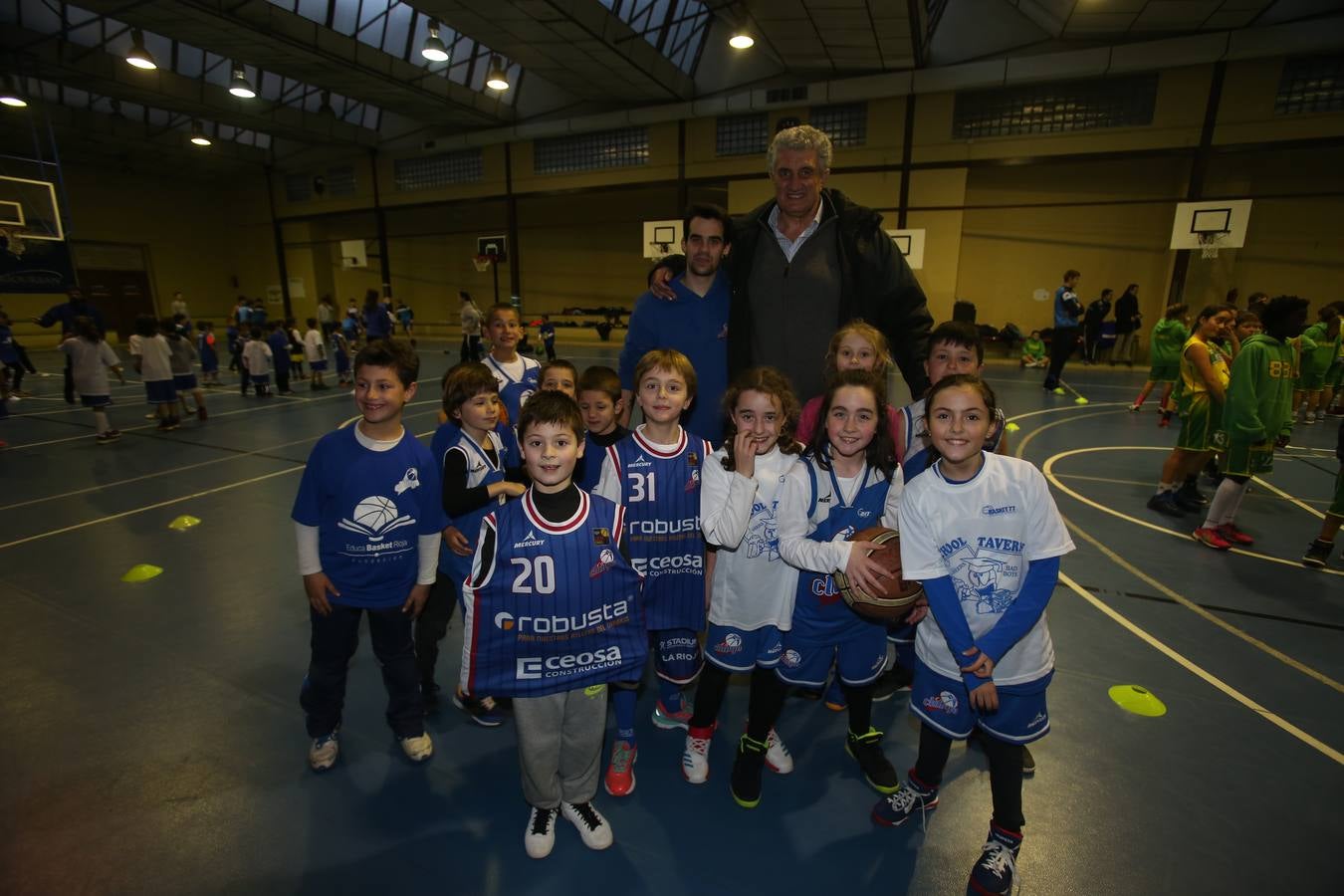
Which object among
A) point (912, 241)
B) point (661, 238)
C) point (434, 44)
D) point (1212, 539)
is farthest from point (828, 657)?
point (661, 238)

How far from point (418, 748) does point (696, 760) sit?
4.02 feet

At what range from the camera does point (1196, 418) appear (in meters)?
5.38

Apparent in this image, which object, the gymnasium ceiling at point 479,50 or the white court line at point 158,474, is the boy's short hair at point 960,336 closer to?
the white court line at point 158,474

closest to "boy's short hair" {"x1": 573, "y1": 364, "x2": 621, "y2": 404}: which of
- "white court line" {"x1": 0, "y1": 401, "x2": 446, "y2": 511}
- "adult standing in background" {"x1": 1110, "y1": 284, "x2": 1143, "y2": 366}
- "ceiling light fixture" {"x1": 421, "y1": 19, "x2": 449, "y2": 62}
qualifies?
"white court line" {"x1": 0, "y1": 401, "x2": 446, "y2": 511}

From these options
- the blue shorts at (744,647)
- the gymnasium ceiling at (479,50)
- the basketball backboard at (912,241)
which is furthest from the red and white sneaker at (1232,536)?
the basketball backboard at (912,241)

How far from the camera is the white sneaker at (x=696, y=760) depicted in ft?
8.29

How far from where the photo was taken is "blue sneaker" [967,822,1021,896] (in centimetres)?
200

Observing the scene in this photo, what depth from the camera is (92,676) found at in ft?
10.4

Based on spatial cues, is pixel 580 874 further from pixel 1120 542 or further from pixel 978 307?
pixel 978 307

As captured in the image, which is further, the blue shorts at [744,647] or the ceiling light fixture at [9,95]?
the ceiling light fixture at [9,95]

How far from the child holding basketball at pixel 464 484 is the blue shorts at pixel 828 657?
53.2 inches

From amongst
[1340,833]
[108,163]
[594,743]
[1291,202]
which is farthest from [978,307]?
[108,163]

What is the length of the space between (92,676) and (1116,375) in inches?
706

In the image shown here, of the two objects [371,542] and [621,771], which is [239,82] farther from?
[621,771]
